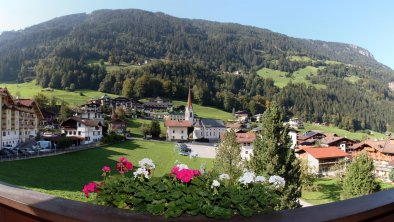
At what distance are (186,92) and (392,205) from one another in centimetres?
4929

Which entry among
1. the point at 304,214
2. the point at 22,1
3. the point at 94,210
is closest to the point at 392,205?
the point at 304,214

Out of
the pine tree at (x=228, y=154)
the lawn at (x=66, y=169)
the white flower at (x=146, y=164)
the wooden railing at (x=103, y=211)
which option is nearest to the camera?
the wooden railing at (x=103, y=211)

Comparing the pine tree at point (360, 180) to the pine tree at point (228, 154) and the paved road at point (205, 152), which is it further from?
the paved road at point (205, 152)

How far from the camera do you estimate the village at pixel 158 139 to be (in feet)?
17.9

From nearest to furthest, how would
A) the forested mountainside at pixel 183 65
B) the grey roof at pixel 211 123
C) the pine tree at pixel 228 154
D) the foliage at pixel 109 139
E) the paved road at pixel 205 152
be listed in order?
the pine tree at pixel 228 154 → the foliage at pixel 109 139 → the paved road at pixel 205 152 → the grey roof at pixel 211 123 → the forested mountainside at pixel 183 65

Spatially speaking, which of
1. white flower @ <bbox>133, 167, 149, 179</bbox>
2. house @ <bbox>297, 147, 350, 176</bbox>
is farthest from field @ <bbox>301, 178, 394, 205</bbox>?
white flower @ <bbox>133, 167, 149, 179</bbox>

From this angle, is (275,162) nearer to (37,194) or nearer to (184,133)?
(37,194)

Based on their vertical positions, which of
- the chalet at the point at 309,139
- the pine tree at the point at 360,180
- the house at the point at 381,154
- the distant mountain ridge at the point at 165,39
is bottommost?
the chalet at the point at 309,139

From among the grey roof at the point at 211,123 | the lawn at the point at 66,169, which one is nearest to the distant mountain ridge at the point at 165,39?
the grey roof at the point at 211,123

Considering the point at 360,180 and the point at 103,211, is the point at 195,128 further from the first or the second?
the point at 103,211

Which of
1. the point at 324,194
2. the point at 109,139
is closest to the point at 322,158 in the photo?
the point at 324,194

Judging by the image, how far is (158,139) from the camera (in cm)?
2595

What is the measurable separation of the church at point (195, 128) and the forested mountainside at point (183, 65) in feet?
19.7

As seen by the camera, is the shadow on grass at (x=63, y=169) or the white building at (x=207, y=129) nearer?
the shadow on grass at (x=63, y=169)
